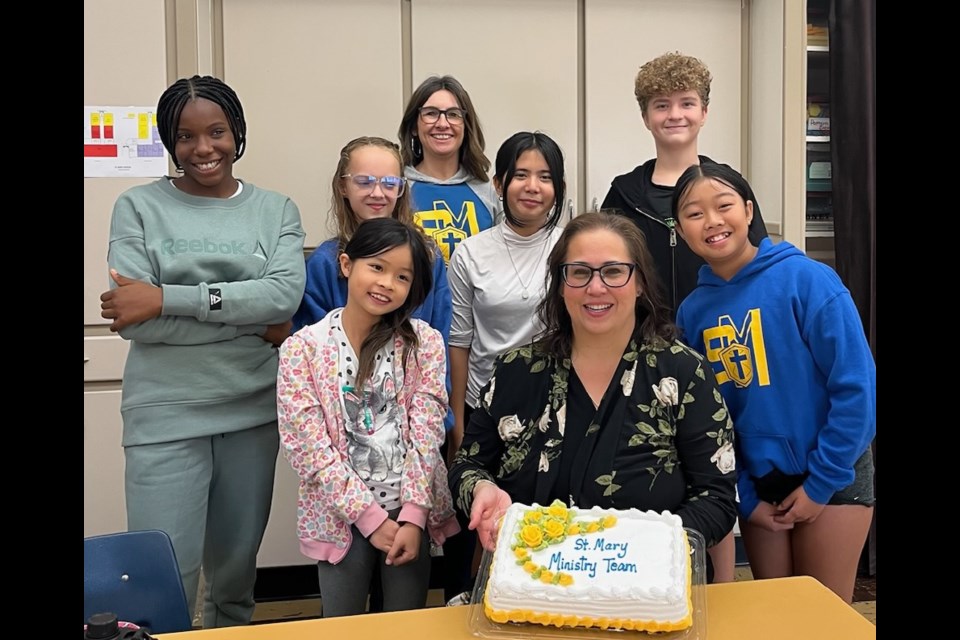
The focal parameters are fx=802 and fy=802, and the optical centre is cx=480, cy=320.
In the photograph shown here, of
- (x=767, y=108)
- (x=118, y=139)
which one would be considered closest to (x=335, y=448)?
(x=118, y=139)

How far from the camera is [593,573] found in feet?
3.92

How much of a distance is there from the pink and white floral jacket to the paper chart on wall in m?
1.38

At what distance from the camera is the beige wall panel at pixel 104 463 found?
285cm

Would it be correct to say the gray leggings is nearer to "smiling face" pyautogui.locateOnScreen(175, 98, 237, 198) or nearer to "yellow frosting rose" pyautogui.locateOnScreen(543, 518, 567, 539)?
"yellow frosting rose" pyautogui.locateOnScreen(543, 518, 567, 539)

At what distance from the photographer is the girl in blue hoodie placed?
1.75 m

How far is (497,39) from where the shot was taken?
315cm

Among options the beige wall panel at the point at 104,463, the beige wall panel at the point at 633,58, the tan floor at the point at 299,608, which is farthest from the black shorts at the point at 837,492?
the beige wall panel at the point at 104,463

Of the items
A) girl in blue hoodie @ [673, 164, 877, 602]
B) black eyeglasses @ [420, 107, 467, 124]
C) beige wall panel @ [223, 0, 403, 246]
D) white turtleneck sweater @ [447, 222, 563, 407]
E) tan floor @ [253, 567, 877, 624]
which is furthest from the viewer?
beige wall panel @ [223, 0, 403, 246]

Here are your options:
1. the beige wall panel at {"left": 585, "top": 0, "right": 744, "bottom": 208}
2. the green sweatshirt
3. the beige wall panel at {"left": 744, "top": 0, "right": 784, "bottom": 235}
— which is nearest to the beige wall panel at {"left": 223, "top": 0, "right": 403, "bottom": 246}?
the beige wall panel at {"left": 585, "top": 0, "right": 744, "bottom": 208}

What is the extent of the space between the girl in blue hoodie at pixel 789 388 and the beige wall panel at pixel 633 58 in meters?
1.42

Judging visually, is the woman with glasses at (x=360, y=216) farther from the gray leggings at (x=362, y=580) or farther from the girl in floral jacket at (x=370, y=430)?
the gray leggings at (x=362, y=580)

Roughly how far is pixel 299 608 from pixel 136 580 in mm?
1667
